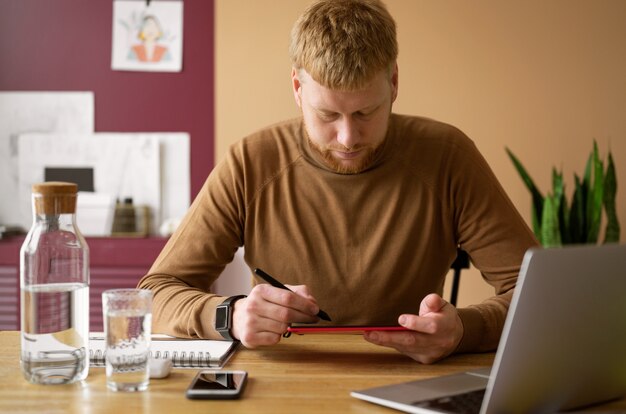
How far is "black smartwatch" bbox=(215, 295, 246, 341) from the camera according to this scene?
1452 mm

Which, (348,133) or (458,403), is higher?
(348,133)

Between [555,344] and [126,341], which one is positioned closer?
[555,344]

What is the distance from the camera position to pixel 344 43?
5.59ft

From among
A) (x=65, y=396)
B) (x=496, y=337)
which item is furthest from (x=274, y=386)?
(x=496, y=337)

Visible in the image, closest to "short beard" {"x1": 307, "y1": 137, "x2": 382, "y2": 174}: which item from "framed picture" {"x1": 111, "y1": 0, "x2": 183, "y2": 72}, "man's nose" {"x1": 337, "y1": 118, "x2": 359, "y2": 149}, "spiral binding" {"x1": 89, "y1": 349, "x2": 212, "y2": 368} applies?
"man's nose" {"x1": 337, "y1": 118, "x2": 359, "y2": 149}

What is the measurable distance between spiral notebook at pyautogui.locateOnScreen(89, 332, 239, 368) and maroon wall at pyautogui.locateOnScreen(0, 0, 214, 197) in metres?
2.49

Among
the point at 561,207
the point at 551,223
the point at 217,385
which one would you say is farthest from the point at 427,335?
the point at 561,207

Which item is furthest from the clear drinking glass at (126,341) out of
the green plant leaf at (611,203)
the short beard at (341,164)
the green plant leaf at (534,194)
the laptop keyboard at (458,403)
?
the green plant leaf at (611,203)

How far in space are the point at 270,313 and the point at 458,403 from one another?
416 millimetres

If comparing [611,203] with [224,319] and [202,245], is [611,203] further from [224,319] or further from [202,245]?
[224,319]

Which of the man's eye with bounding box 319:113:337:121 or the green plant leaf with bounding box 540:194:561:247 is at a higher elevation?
the man's eye with bounding box 319:113:337:121

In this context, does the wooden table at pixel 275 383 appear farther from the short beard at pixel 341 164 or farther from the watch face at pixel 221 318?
the short beard at pixel 341 164

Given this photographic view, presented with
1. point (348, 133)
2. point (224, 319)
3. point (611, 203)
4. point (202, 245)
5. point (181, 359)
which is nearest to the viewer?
point (181, 359)

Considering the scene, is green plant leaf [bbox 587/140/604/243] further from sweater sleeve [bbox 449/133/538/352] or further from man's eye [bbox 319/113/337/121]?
man's eye [bbox 319/113/337/121]
